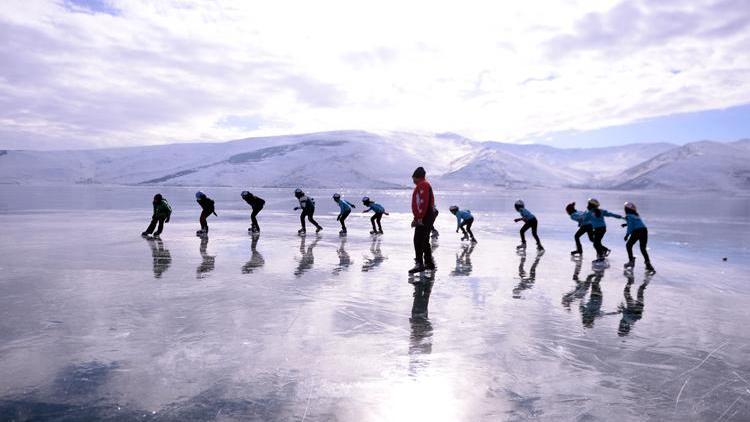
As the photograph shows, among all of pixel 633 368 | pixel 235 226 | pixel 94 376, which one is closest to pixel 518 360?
pixel 633 368

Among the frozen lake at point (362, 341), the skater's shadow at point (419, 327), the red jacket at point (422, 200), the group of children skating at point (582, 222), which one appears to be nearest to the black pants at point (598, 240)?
the group of children skating at point (582, 222)

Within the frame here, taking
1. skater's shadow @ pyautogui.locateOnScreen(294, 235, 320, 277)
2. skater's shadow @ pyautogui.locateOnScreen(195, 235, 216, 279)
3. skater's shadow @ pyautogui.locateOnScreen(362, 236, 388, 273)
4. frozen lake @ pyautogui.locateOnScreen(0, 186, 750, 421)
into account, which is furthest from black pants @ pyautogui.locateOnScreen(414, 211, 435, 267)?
skater's shadow @ pyautogui.locateOnScreen(195, 235, 216, 279)

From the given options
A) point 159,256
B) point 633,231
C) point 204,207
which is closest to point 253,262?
point 159,256

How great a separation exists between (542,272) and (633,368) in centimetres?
617

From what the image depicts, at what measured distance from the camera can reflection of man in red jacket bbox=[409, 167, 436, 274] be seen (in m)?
9.95

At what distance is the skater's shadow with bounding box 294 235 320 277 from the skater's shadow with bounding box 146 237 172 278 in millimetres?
2906

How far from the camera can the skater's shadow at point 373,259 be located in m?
11.5

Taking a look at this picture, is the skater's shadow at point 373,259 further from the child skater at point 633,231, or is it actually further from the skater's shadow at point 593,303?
the child skater at point 633,231

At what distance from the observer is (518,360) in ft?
17.9

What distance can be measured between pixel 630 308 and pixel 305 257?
25.7 feet

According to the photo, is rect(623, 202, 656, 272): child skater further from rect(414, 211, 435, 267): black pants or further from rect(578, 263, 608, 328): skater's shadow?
rect(414, 211, 435, 267): black pants

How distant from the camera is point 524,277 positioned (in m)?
10.6

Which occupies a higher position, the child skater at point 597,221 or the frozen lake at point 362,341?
the child skater at point 597,221

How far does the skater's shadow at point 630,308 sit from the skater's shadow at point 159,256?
848 cm
